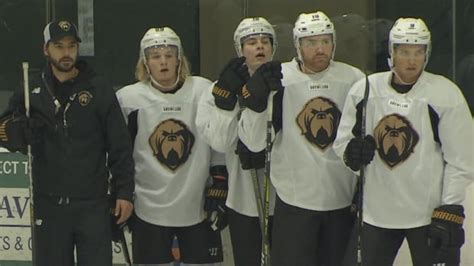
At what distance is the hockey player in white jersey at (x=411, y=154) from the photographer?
13.3 feet

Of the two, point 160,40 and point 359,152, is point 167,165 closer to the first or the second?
point 160,40

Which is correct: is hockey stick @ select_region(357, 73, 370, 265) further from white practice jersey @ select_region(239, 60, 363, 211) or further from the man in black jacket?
the man in black jacket

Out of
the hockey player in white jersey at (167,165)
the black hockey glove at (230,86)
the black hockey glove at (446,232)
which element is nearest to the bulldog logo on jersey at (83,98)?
the hockey player in white jersey at (167,165)

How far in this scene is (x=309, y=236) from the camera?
4270 millimetres

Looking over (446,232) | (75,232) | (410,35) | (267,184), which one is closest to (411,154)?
(446,232)

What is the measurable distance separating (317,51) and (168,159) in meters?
0.80

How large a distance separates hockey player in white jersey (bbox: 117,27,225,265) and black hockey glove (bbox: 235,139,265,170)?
0.69 feet

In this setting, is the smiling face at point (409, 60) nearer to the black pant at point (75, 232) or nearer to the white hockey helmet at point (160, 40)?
the white hockey helmet at point (160, 40)

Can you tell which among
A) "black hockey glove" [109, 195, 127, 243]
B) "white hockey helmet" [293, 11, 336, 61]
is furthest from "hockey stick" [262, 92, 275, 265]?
"black hockey glove" [109, 195, 127, 243]

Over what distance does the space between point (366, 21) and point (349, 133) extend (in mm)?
1213

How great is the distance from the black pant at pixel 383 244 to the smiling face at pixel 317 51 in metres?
0.67

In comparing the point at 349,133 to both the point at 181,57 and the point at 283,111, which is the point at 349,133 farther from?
the point at 181,57

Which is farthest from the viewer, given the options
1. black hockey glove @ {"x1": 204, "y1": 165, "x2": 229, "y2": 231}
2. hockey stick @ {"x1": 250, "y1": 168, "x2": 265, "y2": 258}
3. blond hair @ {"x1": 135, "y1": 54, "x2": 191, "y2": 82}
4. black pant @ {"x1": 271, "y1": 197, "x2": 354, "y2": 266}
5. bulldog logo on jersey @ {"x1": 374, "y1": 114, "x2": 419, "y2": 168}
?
blond hair @ {"x1": 135, "y1": 54, "x2": 191, "y2": 82}

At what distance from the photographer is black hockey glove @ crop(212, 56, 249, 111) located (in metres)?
4.35
